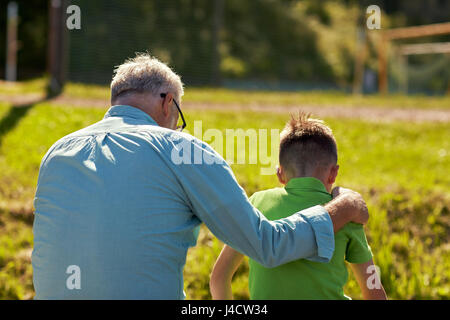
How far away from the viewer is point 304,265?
2.29m

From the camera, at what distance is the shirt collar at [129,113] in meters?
2.26

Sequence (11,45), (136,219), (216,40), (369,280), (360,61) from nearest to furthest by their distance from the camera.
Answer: (136,219) < (369,280) < (216,40) < (11,45) < (360,61)

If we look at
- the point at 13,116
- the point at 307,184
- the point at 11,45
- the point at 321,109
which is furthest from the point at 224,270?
the point at 11,45

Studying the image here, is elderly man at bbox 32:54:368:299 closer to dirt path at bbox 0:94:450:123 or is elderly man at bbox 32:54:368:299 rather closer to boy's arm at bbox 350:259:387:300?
boy's arm at bbox 350:259:387:300

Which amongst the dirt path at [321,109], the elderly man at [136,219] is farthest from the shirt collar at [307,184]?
the dirt path at [321,109]

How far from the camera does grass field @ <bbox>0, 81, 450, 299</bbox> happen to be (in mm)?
4475

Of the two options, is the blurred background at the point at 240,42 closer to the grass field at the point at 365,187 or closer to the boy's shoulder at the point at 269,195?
the grass field at the point at 365,187

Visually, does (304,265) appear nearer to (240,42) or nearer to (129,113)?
(129,113)

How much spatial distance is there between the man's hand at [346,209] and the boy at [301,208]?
0.26ft

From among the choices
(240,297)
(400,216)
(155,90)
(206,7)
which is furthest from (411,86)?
(155,90)

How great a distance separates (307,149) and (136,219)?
2.83 ft

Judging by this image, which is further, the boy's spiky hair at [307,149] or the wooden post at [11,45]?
the wooden post at [11,45]

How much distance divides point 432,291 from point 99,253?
3.23 m

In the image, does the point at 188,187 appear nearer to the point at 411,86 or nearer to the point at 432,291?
the point at 432,291
